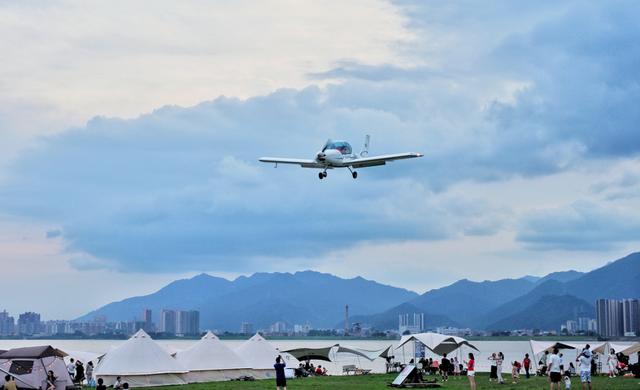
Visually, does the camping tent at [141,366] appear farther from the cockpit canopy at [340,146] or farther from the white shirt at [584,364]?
the white shirt at [584,364]

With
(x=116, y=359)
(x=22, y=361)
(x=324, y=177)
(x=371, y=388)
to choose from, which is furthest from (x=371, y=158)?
(x=22, y=361)

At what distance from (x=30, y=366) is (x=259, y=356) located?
22.6m

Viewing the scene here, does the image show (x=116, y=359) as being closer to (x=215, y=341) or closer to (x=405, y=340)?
(x=215, y=341)

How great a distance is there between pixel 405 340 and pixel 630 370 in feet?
45.5

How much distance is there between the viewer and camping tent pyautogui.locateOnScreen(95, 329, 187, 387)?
147 feet

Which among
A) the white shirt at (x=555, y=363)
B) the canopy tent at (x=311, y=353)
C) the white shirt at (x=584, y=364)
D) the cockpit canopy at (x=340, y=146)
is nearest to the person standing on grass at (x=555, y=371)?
the white shirt at (x=555, y=363)

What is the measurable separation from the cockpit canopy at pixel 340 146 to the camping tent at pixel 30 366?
17930mm

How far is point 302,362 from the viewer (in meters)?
66.7

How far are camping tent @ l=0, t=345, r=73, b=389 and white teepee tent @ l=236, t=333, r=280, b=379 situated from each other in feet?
66.2

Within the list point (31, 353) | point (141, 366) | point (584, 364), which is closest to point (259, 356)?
point (141, 366)

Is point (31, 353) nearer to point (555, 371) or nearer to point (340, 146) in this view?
point (555, 371)

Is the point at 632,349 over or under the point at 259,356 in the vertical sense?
over

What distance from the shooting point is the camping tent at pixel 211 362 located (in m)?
49.8

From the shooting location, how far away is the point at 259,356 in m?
55.2
